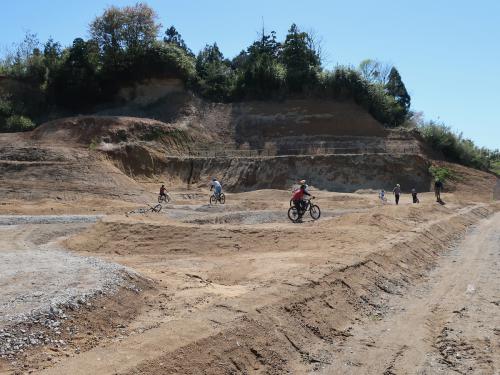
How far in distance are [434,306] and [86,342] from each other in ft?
22.1

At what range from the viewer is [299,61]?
56000 mm

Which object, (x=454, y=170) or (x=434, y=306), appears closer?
(x=434, y=306)

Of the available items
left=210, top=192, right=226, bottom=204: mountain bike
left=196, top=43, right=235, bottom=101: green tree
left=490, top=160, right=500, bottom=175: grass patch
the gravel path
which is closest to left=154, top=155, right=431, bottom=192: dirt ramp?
left=210, top=192, right=226, bottom=204: mountain bike

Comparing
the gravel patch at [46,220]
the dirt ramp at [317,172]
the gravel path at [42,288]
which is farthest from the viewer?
the dirt ramp at [317,172]

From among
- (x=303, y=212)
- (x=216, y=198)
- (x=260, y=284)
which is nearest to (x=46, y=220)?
(x=216, y=198)

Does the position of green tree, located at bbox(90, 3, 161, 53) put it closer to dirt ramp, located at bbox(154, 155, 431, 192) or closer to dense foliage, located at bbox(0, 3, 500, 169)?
dense foliage, located at bbox(0, 3, 500, 169)

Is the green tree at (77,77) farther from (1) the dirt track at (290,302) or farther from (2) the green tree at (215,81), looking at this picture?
(1) the dirt track at (290,302)

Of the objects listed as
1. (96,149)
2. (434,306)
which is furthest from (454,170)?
(434,306)

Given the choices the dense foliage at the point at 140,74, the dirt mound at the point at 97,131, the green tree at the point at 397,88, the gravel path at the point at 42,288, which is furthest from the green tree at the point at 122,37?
the gravel path at the point at 42,288

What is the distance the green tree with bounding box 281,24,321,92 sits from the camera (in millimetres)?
54781

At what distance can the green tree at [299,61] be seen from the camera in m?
54.8

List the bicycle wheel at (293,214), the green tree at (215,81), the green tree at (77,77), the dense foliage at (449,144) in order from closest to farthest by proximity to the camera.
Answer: the bicycle wheel at (293,214) < the dense foliage at (449,144) < the green tree at (77,77) < the green tree at (215,81)

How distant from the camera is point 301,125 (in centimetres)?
5038

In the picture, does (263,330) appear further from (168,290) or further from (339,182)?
(339,182)
